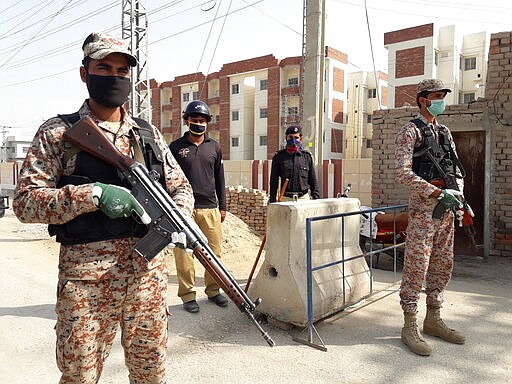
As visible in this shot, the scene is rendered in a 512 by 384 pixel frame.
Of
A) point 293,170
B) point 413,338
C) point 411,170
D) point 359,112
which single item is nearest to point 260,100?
point 359,112

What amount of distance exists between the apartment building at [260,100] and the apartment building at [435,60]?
430 cm

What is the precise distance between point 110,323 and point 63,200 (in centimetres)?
60

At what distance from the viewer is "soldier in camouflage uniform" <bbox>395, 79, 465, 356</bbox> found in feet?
10.5

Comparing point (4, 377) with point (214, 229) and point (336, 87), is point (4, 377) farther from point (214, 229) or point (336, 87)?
point (336, 87)

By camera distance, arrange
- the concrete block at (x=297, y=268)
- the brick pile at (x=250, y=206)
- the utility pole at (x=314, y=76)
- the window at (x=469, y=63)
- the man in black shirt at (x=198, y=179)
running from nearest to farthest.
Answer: the concrete block at (x=297, y=268), the man in black shirt at (x=198, y=179), the utility pole at (x=314, y=76), the brick pile at (x=250, y=206), the window at (x=469, y=63)

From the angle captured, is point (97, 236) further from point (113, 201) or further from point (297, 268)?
point (297, 268)

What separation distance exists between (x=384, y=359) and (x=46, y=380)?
7.92 feet

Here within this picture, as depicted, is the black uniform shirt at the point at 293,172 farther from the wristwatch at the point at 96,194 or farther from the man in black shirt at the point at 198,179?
the wristwatch at the point at 96,194

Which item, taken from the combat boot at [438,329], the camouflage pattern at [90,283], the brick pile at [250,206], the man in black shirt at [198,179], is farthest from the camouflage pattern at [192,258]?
the brick pile at [250,206]

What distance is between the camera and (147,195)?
73.6 inches

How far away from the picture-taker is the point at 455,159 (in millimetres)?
3473

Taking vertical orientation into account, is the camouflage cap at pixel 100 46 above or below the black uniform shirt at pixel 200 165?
above

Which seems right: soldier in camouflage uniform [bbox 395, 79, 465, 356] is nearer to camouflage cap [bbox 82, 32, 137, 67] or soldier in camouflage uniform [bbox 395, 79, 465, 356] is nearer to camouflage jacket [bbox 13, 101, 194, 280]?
camouflage jacket [bbox 13, 101, 194, 280]

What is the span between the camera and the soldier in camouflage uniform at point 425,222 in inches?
126
